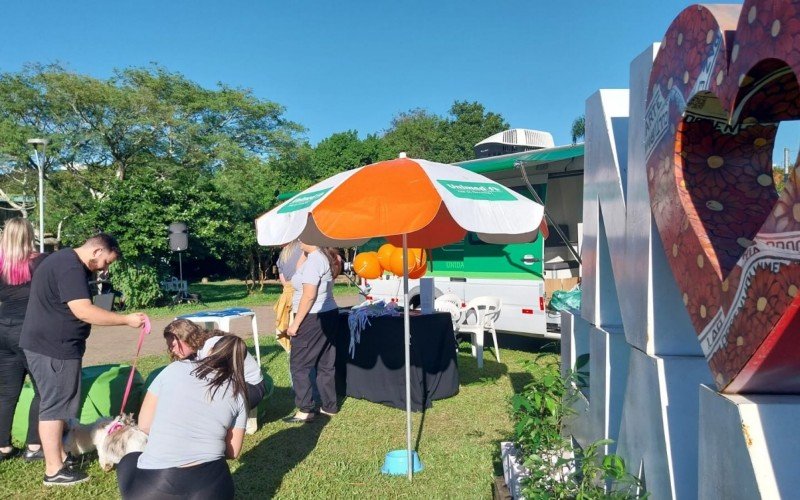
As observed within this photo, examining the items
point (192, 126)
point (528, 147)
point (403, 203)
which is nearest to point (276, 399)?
point (403, 203)

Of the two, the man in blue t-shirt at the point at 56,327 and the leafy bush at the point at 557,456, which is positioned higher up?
the man in blue t-shirt at the point at 56,327

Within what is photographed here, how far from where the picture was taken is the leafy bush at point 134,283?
1778cm

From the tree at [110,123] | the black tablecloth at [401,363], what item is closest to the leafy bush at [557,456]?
the black tablecloth at [401,363]

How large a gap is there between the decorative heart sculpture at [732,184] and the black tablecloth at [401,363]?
3.91m

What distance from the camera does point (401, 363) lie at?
6.22m

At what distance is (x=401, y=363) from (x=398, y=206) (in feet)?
8.78

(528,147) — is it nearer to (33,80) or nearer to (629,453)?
(629,453)

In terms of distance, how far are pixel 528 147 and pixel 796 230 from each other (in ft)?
34.6

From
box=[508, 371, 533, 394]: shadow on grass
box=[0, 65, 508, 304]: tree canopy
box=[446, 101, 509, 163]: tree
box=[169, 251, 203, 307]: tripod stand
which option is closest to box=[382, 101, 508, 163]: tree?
box=[446, 101, 509, 163]: tree

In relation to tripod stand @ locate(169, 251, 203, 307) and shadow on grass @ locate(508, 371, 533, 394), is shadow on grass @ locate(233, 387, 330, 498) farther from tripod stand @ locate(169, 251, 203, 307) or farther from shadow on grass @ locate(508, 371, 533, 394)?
tripod stand @ locate(169, 251, 203, 307)

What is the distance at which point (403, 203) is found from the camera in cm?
398

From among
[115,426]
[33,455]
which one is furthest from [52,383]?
[33,455]

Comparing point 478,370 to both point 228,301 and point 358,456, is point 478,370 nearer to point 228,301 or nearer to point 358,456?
point 358,456

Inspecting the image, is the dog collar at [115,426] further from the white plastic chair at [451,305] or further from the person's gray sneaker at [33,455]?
the white plastic chair at [451,305]
